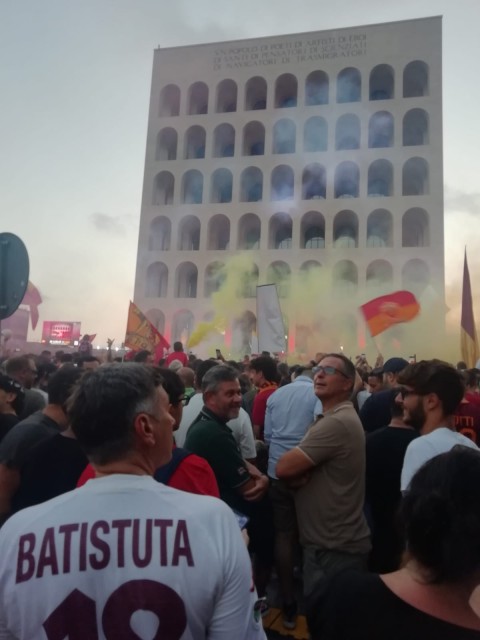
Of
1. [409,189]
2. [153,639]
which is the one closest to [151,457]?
[153,639]

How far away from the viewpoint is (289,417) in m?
4.32

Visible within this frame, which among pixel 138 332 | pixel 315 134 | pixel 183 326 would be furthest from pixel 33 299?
pixel 315 134

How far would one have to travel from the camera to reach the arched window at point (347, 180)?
2869 centimetres

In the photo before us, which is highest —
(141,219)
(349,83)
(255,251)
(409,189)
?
(349,83)

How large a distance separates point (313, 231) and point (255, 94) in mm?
9541

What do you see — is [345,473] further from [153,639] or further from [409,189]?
[409,189]

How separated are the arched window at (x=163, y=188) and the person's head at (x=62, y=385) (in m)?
27.9

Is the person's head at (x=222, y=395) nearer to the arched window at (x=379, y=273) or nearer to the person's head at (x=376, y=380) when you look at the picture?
the person's head at (x=376, y=380)

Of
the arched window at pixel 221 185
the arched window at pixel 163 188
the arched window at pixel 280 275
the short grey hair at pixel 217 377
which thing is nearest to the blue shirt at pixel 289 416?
the short grey hair at pixel 217 377

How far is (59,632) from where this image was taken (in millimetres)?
1206

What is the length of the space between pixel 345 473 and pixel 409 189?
2994 cm

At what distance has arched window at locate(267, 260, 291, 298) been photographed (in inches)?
1055

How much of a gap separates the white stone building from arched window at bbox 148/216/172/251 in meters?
0.08

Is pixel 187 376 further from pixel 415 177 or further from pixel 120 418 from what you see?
pixel 415 177
